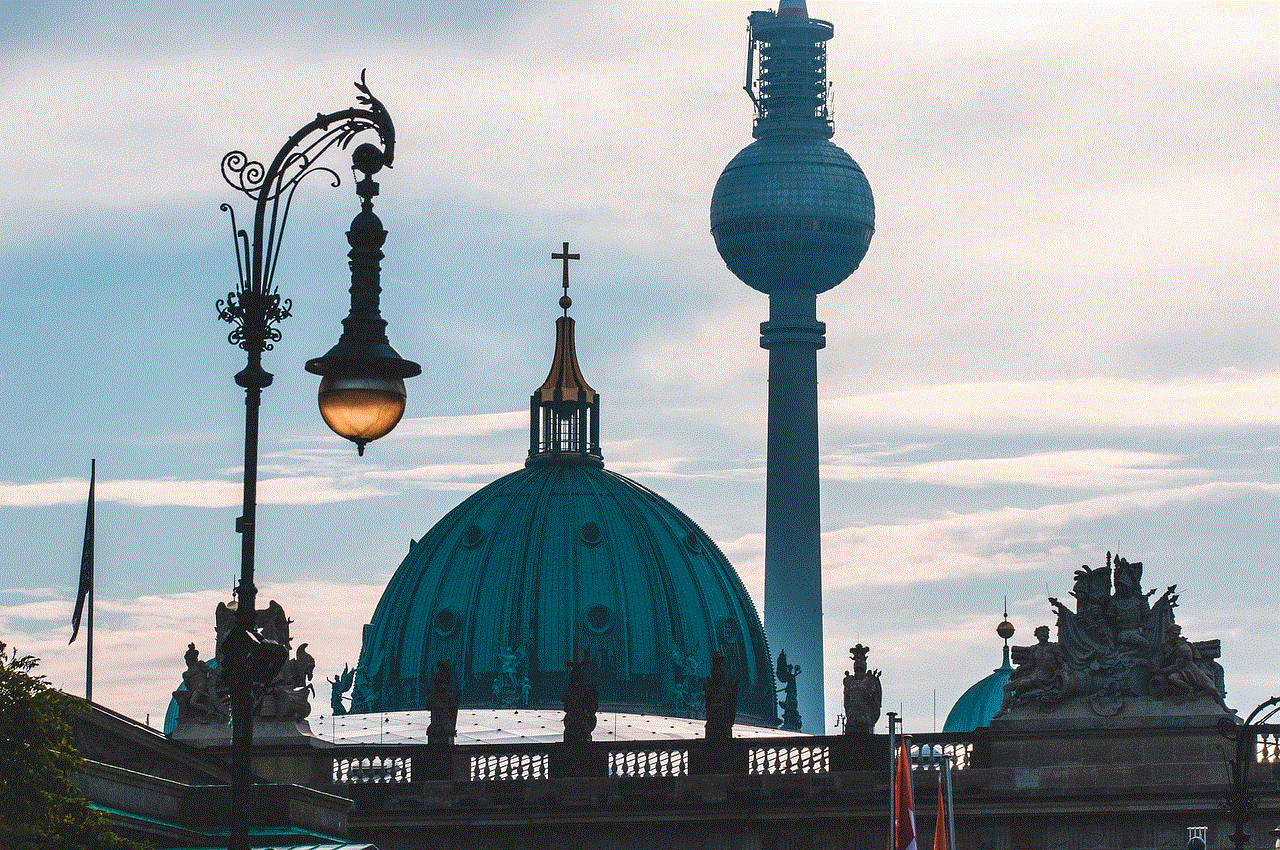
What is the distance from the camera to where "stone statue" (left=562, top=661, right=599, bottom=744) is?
119875mm

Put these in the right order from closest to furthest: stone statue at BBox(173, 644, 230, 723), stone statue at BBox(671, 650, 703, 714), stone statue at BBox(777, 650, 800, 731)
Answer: stone statue at BBox(173, 644, 230, 723)
stone statue at BBox(671, 650, 703, 714)
stone statue at BBox(777, 650, 800, 731)

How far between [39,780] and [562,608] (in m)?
104

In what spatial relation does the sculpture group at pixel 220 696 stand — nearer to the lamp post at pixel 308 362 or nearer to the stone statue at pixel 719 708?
the stone statue at pixel 719 708

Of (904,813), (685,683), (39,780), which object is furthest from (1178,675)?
(685,683)

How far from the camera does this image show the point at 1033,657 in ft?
376

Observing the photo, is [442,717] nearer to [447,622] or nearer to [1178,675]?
[1178,675]

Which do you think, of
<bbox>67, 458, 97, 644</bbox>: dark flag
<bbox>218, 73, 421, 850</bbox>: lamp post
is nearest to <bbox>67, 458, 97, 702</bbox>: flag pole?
<bbox>67, 458, 97, 644</bbox>: dark flag

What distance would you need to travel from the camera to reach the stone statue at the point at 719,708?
11888cm

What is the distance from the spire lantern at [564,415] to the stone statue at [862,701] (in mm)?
62433

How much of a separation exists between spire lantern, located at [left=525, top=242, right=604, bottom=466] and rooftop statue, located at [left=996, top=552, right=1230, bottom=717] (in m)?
68.9

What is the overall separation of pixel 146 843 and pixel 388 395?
30.7 m

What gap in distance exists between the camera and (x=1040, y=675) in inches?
4515

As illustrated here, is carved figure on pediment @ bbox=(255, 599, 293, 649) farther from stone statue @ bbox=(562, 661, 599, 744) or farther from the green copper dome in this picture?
the green copper dome

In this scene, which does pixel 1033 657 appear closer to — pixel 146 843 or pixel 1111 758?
pixel 1111 758
